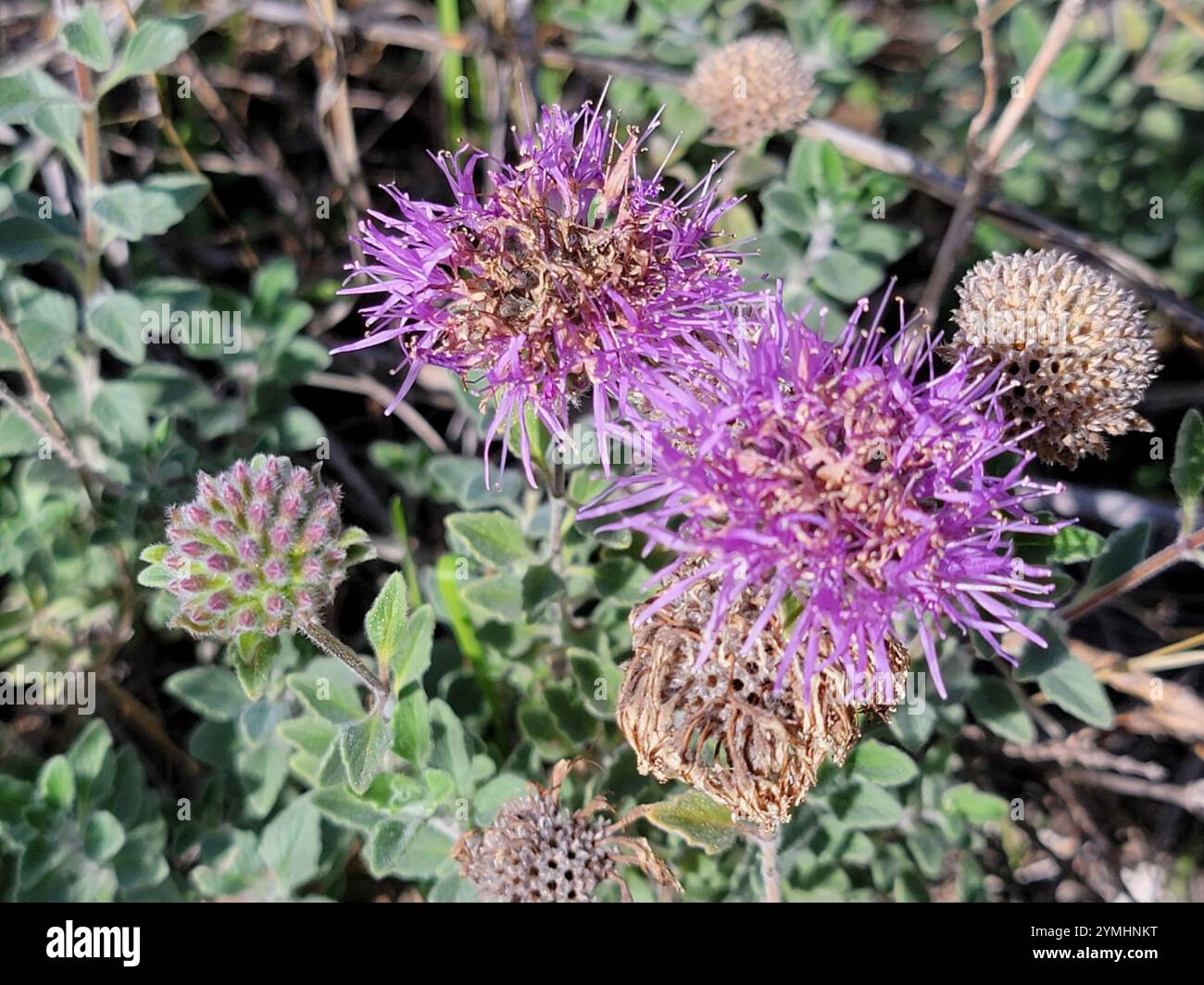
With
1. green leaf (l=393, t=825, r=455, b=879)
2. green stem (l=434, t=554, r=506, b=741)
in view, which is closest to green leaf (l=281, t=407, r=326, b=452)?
green stem (l=434, t=554, r=506, b=741)

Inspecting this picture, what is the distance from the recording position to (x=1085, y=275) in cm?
282

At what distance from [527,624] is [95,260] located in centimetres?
202

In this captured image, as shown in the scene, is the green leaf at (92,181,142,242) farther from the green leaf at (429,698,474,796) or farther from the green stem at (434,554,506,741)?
the green leaf at (429,698,474,796)

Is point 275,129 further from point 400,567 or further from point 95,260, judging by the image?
point 400,567

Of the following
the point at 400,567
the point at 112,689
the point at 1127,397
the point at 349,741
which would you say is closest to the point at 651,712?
the point at 349,741

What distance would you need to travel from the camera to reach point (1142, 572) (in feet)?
9.86

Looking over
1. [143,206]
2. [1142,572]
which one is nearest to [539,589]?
[1142,572]

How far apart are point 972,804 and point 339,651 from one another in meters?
2.22

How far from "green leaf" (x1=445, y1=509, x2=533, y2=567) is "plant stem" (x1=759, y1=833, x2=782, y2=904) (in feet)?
3.88

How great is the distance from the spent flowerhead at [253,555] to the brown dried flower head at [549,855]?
823 millimetres

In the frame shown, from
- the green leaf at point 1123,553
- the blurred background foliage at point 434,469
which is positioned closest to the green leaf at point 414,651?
the blurred background foliage at point 434,469

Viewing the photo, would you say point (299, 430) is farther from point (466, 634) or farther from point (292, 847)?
point (292, 847)

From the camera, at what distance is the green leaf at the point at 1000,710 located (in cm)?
343

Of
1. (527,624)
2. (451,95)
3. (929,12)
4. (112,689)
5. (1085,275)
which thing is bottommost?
(112,689)
